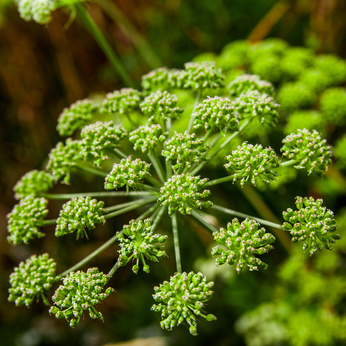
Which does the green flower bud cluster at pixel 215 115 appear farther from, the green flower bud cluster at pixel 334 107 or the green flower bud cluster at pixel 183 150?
the green flower bud cluster at pixel 334 107

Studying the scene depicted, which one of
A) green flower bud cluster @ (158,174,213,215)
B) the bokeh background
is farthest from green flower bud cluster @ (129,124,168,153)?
the bokeh background

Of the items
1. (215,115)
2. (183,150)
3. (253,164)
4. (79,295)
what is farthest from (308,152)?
(79,295)

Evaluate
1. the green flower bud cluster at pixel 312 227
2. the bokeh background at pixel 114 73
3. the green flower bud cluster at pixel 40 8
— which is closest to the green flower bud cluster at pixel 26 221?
the green flower bud cluster at pixel 40 8

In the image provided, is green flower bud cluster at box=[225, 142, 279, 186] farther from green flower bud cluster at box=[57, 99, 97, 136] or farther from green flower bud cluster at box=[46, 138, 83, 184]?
green flower bud cluster at box=[57, 99, 97, 136]

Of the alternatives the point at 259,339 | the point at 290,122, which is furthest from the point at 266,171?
the point at 259,339

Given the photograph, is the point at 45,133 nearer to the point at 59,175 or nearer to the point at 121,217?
the point at 121,217

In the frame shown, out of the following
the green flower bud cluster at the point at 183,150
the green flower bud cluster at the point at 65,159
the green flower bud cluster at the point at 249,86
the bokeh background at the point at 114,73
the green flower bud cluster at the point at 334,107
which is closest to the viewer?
the green flower bud cluster at the point at 183,150

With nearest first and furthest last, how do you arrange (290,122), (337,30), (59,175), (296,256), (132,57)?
1. (59,175)
2. (290,122)
3. (296,256)
4. (337,30)
5. (132,57)
